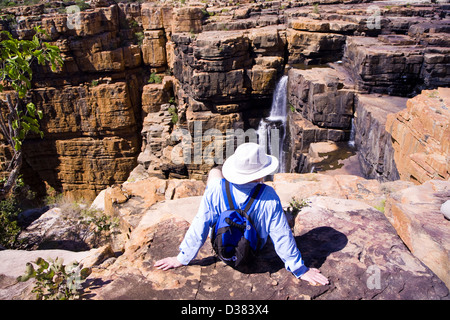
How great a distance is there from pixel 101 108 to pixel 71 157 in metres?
3.26

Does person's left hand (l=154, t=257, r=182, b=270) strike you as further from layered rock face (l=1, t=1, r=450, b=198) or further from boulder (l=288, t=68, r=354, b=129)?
boulder (l=288, t=68, r=354, b=129)

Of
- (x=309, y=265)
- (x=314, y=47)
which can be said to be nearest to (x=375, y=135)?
(x=314, y=47)

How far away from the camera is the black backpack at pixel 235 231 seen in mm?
2406

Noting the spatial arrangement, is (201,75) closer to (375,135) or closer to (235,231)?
(375,135)

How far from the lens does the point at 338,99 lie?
32.3 feet

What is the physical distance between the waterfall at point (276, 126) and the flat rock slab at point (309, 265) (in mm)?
9658

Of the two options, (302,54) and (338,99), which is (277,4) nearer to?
(302,54)

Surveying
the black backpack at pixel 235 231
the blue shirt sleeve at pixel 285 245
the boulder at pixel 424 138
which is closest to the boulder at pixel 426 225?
the blue shirt sleeve at pixel 285 245

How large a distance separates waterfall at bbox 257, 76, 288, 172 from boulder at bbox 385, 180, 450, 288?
922 centimetres

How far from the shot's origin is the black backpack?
2.41 m

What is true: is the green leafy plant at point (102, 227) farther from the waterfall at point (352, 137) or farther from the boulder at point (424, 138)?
the waterfall at point (352, 137)

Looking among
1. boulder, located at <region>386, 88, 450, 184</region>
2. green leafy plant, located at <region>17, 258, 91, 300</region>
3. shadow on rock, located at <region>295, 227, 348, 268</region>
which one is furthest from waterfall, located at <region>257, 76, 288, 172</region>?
green leafy plant, located at <region>17, 258, 91, 300</region>

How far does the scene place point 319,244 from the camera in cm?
283
